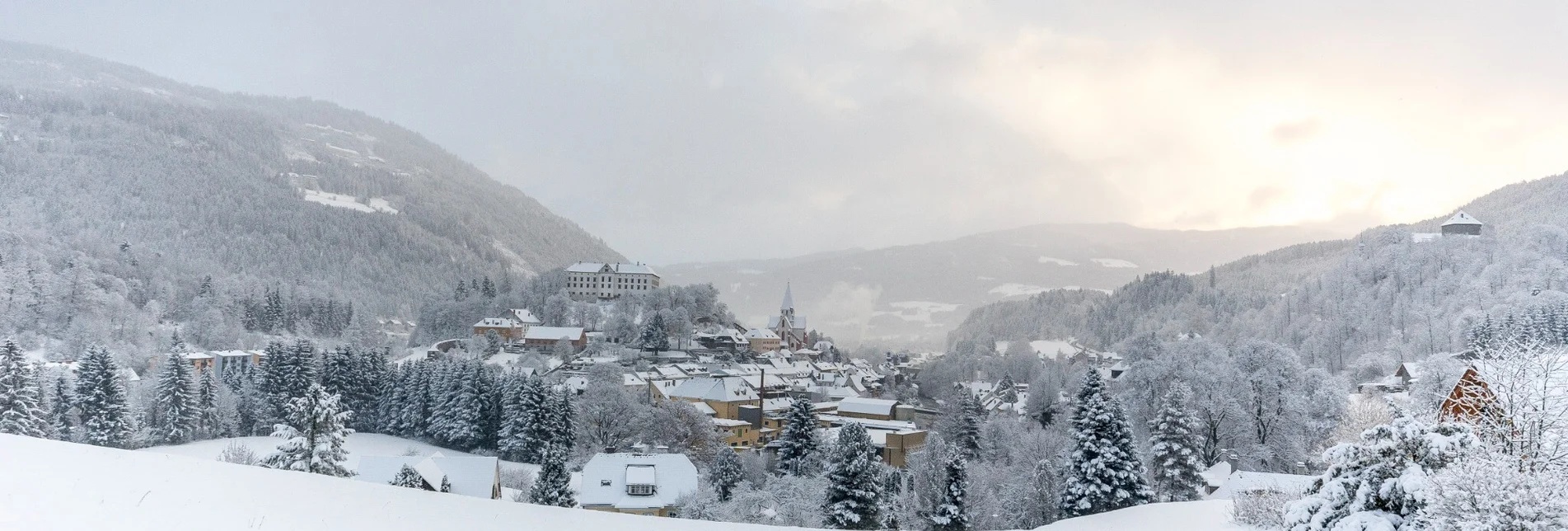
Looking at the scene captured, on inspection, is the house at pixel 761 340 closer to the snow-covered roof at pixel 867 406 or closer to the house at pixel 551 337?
the house at pixel 551 337

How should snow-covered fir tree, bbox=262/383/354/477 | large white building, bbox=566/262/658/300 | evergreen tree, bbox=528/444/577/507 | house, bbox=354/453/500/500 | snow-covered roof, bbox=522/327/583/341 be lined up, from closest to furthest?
snow-covered fir tree, bbox=262/383/354/477
evergreen tree, bbox=528/444/577/507
house, bbox=354/453/500/500
snow-covered roof, bbox=522/327/583/341
large white building, bbox=566/262/658/300

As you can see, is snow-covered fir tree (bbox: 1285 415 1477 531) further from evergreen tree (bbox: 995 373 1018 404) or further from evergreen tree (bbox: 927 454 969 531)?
evergreen tree (bbox: 995 373 1018 404)

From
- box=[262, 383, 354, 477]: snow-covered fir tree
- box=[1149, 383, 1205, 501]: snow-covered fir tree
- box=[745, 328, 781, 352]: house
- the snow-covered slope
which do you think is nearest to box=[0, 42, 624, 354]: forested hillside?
box=[745, 328, 781, 352]: house

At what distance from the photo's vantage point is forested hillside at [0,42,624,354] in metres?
68.1

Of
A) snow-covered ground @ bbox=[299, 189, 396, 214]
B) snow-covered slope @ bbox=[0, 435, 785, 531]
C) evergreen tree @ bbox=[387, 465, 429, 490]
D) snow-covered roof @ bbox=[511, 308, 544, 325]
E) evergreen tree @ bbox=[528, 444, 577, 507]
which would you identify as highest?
snow-covered ground @ bbox=[299, 189, 396, 214]

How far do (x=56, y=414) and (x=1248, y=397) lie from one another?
48023 millimetres

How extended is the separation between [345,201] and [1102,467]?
15431 cm

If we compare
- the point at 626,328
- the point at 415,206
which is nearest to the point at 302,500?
the point at 626,328

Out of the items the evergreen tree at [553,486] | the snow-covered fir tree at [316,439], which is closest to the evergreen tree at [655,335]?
the evergreen tree at [553,486]

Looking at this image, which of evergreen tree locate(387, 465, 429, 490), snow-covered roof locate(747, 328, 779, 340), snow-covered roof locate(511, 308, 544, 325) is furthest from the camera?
snow-covered roof locate(747, 328, 779, 340)

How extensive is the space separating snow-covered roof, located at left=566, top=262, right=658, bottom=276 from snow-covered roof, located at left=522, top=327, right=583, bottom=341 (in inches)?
666

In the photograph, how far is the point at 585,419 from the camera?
39.7m

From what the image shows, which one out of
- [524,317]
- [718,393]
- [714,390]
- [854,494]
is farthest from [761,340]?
[854,494]

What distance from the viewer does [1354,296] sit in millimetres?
70062
